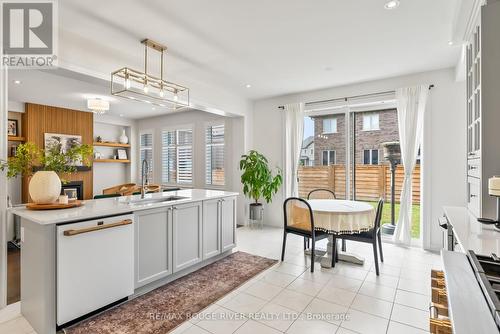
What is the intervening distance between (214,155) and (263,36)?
370 centimetres

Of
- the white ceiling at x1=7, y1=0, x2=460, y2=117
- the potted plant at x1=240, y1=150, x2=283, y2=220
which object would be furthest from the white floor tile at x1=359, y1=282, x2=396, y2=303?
the white ceiling at x1=7, y1=0, x2=460, y2=117

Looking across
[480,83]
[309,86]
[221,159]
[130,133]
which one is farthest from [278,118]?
[130,133]

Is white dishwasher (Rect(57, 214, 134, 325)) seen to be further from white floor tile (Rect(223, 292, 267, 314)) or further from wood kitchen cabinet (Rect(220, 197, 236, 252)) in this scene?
wood kitchen cabinet (Rect(220, 197, 236, 252))

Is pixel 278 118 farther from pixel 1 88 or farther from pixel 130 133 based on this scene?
pixel 130 133

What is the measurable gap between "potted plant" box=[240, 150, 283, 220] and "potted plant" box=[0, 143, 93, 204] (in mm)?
3118

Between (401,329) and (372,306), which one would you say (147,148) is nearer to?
(372,306)

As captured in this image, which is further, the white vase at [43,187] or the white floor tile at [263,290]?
the white floor tile at [263,290]

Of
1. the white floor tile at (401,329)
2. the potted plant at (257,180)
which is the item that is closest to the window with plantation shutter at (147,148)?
the potted plant at (257,180)

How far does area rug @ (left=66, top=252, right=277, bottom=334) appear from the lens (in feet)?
6.84

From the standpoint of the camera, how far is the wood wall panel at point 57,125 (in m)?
5.50

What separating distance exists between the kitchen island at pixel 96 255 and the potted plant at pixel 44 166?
21cm

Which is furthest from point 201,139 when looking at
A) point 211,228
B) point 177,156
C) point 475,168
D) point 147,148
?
point 475,168

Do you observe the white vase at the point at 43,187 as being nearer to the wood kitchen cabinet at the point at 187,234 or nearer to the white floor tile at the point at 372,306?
the wood kitchen cabinet at the point at 187,234

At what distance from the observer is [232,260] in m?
3.55
